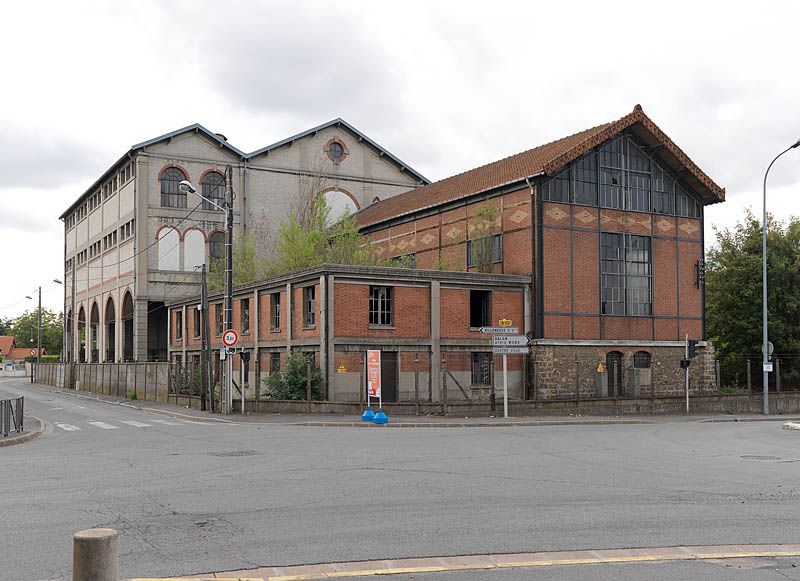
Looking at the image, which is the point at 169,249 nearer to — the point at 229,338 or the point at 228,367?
the point at 228,367

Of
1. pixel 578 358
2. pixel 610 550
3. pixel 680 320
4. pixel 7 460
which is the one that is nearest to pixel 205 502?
pixel 610 550

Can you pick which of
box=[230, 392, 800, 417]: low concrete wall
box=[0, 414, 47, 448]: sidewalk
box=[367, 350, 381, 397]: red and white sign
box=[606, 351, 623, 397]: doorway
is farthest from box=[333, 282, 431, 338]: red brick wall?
box=[0, 414, 47, 448]: sidewalk

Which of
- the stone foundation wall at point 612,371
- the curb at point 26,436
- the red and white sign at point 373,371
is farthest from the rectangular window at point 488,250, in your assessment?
the curb at point 26,436

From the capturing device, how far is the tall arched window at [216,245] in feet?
191

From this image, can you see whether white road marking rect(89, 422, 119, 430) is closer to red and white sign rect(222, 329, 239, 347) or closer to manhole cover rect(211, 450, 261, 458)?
red and white sign rect(222, 329, 239, 347)

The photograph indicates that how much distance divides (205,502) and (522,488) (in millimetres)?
4317

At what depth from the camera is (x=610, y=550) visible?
8430 mm

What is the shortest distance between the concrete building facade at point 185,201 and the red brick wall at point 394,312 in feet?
75.1

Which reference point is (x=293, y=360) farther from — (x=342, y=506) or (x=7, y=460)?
(x=342, y=506)

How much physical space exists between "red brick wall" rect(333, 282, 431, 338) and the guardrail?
1291cm

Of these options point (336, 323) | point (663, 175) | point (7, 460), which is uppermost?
point (663, 175)

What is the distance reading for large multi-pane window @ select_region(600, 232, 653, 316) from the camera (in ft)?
129

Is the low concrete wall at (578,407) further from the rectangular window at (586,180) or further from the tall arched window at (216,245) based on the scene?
the tall arched window at (216,245)

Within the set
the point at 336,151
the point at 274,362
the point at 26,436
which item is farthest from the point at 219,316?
the point at 26,436
